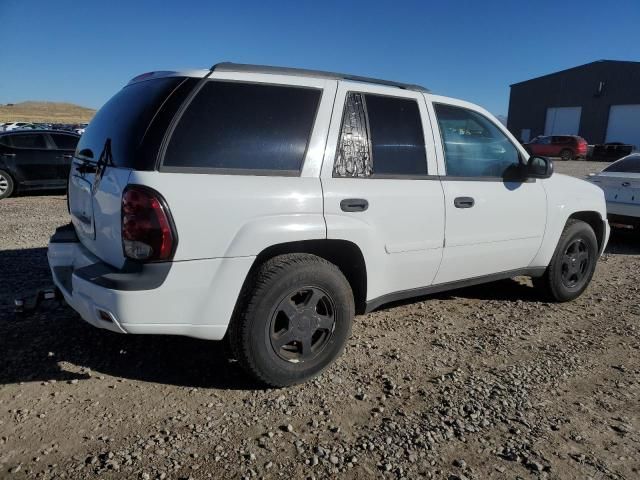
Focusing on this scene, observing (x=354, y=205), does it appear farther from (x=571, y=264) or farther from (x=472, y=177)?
(x=571, y=264)

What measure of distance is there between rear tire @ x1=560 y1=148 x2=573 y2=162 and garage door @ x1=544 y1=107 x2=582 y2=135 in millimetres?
12667

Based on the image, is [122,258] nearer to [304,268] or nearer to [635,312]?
[304,268]

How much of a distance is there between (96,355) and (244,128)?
6.27 ft

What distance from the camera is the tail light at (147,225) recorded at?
246cm

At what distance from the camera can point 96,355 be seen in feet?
11.1

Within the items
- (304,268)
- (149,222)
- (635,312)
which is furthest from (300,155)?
(635,312)

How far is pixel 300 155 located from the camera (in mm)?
2943

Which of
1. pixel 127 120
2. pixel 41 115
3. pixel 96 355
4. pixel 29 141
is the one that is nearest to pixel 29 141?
pixel 29 141

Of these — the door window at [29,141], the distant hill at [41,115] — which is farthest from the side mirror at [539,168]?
the distant hill at [41,115]

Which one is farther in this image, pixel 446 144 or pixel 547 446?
pixel 446 144

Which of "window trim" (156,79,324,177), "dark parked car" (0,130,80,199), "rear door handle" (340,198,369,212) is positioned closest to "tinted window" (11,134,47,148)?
"dark parked car" (0,130,80,199)

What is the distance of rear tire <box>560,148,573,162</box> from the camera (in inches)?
1256

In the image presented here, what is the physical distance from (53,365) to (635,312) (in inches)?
195

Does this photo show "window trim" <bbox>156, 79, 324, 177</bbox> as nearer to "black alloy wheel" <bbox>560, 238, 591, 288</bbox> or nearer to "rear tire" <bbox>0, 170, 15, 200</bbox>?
"black alloy wheel" <bbox>560, 238, 591, 288</bbox>
